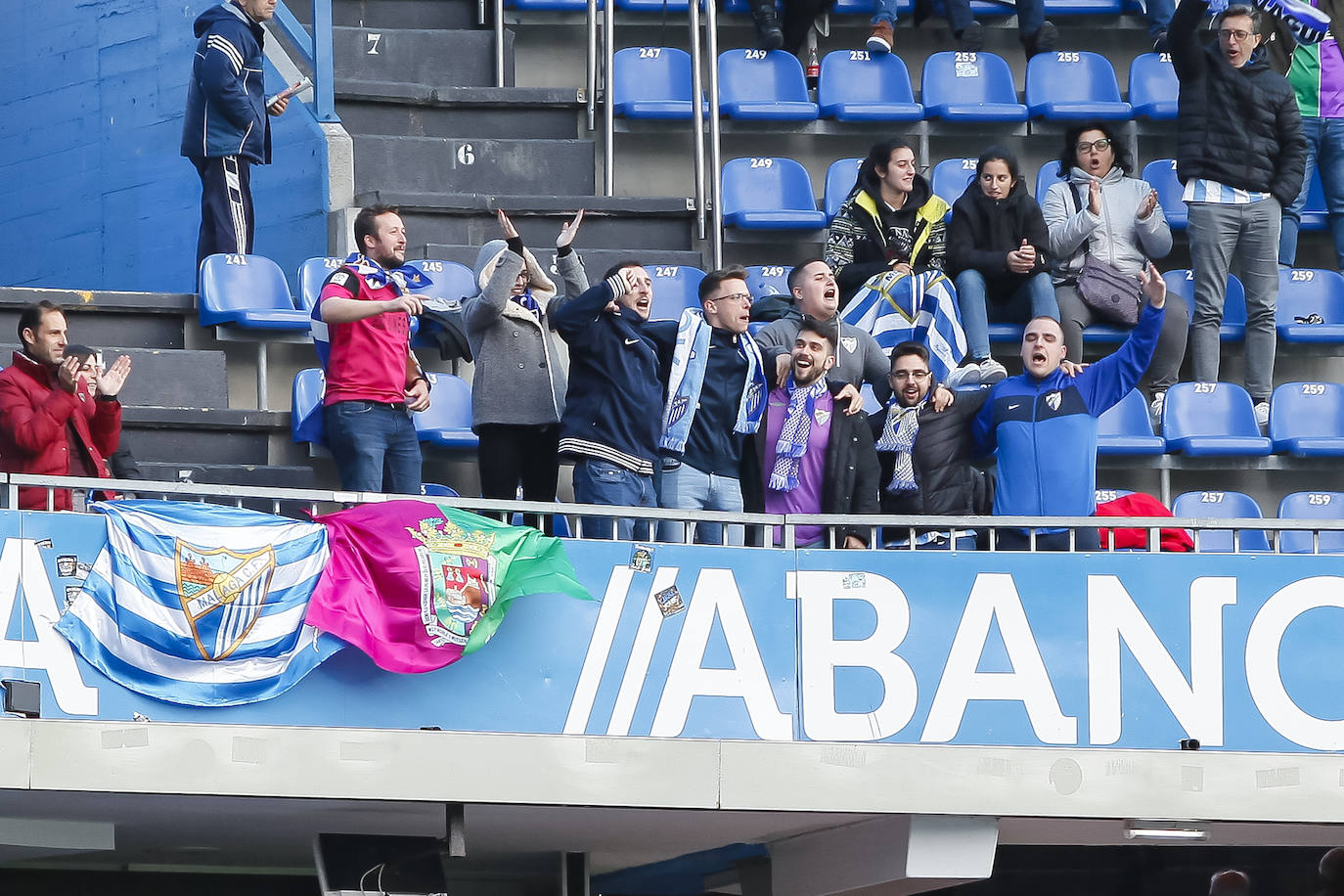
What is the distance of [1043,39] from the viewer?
468 inches

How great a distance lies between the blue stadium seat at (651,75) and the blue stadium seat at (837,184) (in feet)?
3.16

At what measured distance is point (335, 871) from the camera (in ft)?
24.4

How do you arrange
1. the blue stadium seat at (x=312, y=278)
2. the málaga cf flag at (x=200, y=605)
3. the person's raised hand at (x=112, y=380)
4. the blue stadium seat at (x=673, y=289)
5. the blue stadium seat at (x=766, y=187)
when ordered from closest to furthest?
the málaga cf flag at (x=200, y=605) → the person's raised hand at (x=112, y=380) → the blue stadium seat at (x=312, y=278) → the blue stadium seat at (x=673, y=289) → the blue stadium seat at (x=766, y=187)

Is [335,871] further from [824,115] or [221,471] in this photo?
[824,115]

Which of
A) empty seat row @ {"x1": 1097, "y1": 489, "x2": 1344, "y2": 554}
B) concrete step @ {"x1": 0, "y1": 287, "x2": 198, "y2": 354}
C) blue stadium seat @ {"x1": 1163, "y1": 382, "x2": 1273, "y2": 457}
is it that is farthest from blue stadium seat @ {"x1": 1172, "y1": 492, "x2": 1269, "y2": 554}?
concrete step @ {"x1": 0, "y1": 287, "x2": 198, "y2": 354}

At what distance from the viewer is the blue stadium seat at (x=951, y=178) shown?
35.2 feet

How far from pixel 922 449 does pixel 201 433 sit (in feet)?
9.89

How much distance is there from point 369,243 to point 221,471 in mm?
1312

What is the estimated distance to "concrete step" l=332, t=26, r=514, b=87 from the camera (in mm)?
11609

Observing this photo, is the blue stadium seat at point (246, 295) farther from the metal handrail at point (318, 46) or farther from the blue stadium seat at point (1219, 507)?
the blue stadium seat at point (1219, 507)

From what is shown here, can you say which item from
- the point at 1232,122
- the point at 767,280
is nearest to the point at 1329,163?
the point at 1232,122

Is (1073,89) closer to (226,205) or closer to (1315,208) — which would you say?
(1315,208)

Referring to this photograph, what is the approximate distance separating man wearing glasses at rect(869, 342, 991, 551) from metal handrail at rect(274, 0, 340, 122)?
3815 millimetres

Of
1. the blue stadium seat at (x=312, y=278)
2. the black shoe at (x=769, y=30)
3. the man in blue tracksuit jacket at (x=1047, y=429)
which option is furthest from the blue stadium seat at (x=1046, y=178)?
the blue stadium seat at (x=312, y=278)
